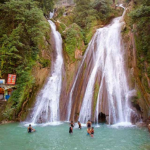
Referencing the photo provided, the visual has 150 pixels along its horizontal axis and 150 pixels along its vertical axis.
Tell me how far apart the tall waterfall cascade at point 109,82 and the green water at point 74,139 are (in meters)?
2.17

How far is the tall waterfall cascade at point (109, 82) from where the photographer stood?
15.8 meters

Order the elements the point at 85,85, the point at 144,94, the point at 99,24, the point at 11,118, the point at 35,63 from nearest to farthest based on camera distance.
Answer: the point at 144,94, the point at 11,118, the point at 85,85, the point at 35,63, the point at 99,24

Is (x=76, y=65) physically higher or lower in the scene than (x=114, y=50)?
lower

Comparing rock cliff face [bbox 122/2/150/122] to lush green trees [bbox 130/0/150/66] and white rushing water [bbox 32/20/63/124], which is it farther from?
white rushing water [bbox 32/20/63/124]

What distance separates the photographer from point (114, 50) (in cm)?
2070

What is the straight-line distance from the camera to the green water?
10328 mm

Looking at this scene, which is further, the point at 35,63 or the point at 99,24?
the point at 99,24

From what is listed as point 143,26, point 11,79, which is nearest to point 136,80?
point 143,26

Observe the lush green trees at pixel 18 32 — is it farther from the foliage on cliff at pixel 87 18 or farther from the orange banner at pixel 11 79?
the foliage on cliff at pixel 87 18

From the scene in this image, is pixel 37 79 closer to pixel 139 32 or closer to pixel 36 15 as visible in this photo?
pixel 36 15

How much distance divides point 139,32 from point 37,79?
12.9 metres

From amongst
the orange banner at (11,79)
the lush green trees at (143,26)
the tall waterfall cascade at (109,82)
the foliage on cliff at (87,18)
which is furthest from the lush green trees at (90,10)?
the orange banner at (11,79)

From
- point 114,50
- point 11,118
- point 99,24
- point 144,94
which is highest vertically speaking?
point 99,24

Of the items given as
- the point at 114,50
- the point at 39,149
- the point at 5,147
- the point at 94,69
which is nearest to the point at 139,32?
the point at 114,50
